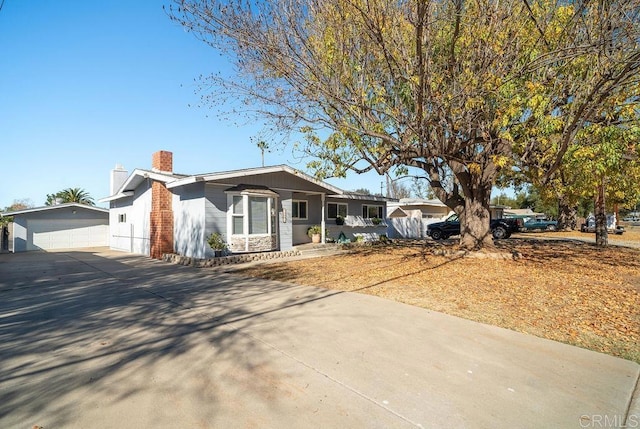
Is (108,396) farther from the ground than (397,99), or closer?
closer

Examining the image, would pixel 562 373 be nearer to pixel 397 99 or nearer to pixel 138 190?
pixel 397 99

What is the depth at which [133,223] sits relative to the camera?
1866cm

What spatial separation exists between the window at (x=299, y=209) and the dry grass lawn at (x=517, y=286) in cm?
479

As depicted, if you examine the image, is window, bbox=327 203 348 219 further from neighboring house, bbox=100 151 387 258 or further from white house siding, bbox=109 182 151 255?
white house siding, bbox=109 182 151 255

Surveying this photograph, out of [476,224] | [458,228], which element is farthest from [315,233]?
[458,228]

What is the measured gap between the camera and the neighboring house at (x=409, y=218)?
27.8 meters

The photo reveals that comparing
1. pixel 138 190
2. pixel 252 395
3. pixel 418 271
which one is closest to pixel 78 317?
pixel 252 395

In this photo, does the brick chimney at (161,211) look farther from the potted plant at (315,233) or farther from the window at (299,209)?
the potted plant at (315,233)

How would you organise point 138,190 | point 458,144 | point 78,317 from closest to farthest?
point 78,317 → point 458,144 → point 138,190

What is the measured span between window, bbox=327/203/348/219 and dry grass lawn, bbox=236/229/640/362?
6.13 m

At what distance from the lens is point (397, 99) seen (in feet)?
30.7

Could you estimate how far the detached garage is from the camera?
21.3 metres

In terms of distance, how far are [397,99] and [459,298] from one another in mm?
5405

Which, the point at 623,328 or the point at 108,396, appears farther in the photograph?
the point at 623,328
